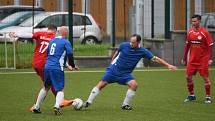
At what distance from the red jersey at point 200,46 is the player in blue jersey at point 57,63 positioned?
150 inches

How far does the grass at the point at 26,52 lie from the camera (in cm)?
2694

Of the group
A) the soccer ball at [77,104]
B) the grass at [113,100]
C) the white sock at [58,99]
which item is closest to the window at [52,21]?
the grass at [113,100]

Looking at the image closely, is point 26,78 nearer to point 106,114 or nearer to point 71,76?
point 71,76

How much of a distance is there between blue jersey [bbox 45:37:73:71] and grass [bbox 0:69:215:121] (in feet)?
3.17

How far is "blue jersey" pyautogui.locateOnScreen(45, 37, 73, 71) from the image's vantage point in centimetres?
1464

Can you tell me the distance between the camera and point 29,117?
46.2 feet

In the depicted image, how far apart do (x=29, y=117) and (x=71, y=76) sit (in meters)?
9.94

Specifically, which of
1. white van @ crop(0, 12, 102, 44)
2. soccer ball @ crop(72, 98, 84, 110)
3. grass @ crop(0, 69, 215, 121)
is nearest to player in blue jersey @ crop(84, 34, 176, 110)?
soccer ball @ crop(72, 98, 84, 110)

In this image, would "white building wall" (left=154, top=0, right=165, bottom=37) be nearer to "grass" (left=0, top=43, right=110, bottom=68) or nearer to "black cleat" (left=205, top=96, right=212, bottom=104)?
"grass" (left=0, top=43, right=110, bottom=68)

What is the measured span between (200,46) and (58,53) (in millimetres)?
4172

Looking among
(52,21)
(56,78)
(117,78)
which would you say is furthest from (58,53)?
(52,21)

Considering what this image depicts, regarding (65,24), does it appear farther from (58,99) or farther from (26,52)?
(58,99)

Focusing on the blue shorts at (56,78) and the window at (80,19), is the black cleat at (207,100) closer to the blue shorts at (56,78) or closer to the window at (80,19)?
the blue shorts at (56,78)

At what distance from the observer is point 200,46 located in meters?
17.5
